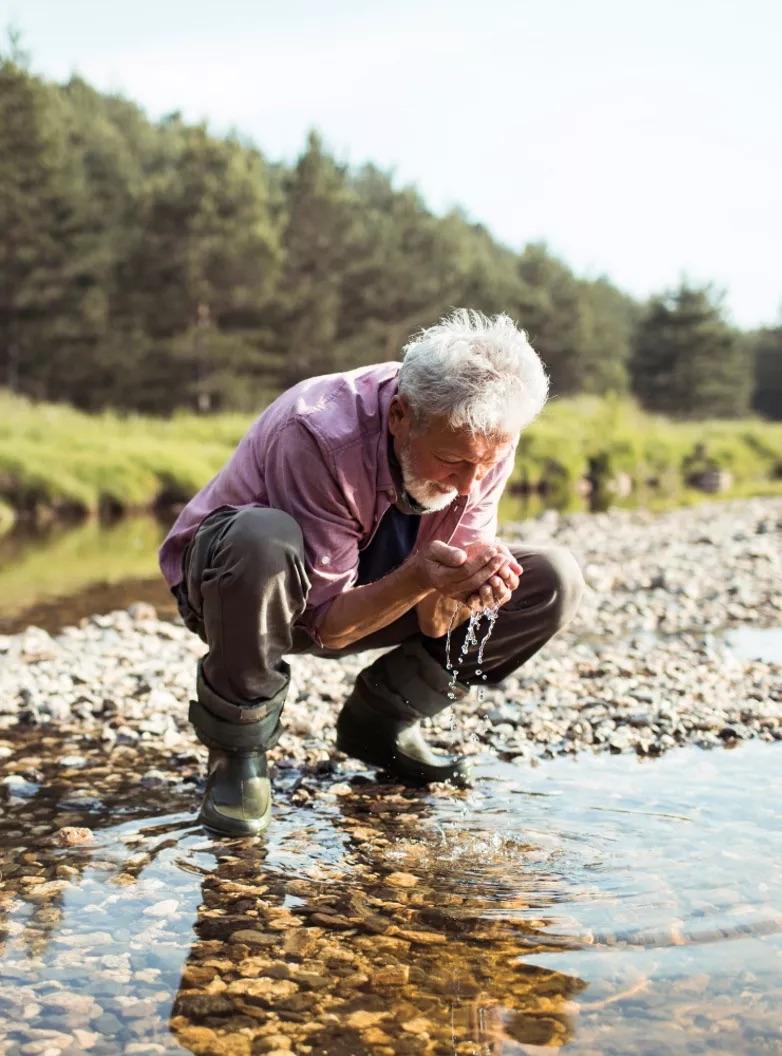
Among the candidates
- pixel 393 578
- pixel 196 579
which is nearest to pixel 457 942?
pixel 393 578

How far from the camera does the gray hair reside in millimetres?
2916

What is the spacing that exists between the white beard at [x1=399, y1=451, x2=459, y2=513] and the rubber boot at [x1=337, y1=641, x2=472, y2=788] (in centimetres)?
61

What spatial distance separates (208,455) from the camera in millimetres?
20031

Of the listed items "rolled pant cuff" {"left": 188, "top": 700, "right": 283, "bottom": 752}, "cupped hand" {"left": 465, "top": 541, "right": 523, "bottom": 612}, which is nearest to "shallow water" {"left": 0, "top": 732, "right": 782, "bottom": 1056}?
"rolled pant cuff" {"left": 188, "top": 700, "right": 283, "bottom": 752}

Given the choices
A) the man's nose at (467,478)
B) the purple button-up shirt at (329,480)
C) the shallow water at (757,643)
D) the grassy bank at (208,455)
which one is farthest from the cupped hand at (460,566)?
the grassy bank at (208,455)

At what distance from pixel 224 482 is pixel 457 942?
146 cm

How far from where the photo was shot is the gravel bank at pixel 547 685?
4.39 metres

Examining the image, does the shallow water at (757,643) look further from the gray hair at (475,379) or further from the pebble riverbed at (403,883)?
the gray hair at (475,379)

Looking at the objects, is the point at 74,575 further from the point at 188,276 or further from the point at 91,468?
the point at 188,276

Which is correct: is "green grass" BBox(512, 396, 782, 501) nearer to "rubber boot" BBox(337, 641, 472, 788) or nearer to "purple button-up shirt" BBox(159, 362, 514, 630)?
"rubber boot" BBox(337, 641, 472, 788)

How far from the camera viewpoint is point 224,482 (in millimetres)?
3348

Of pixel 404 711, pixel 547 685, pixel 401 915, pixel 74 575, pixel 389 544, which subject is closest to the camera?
pixel 401 915

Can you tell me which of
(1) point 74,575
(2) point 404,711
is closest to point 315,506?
(2) point 404,711

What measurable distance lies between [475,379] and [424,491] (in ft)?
1.32
